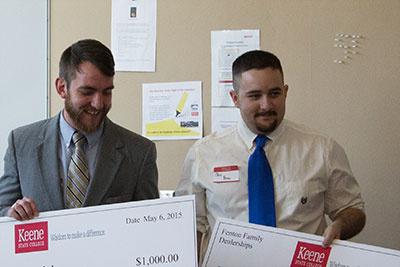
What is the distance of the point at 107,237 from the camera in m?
1.34

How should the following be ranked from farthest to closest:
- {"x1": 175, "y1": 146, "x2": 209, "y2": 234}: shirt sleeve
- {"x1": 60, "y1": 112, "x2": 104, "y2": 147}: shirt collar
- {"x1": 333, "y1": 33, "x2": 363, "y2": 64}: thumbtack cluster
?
{"x1": 333, "y1": 33, "x2": 363, "y2": 64}: thumbtack cluster
{"x1": 175, "y1": 146, "x2": 209, "y2": 234}: shirt sleeve
{"x1": 60, "y1": 112, "x2": 104, "y2": 147}: shirt collar

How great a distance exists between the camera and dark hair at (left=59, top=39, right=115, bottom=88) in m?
1.68

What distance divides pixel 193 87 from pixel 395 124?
1.14m

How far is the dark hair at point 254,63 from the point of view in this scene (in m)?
1.93

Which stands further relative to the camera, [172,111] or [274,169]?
[172,111]

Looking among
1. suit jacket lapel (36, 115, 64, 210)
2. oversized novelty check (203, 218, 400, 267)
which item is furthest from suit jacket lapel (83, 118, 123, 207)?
oversized novelty check (203, 218, 400, 267)

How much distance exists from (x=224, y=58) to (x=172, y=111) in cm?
43

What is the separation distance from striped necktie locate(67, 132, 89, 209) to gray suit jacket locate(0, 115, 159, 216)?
31mm

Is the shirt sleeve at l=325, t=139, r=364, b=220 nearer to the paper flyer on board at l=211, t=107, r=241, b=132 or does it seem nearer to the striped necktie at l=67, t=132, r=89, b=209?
the paper flyer on board at l=211, t=107, r=241, b=132

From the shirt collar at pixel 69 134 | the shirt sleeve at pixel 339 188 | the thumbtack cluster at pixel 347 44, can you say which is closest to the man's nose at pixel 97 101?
the shirt collar at pixel 69 134

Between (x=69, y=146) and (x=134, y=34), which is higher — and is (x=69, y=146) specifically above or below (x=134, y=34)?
below

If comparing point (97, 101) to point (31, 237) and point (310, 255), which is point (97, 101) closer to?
point (31, 237)

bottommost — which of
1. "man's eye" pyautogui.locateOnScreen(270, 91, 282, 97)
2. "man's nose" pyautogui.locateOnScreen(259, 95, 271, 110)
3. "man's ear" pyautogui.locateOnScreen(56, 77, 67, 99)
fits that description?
"man's nose" pyautogui.locateOnScreen(259, 95, 271, 110)

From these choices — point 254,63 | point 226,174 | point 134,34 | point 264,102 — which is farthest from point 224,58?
point 226,174
